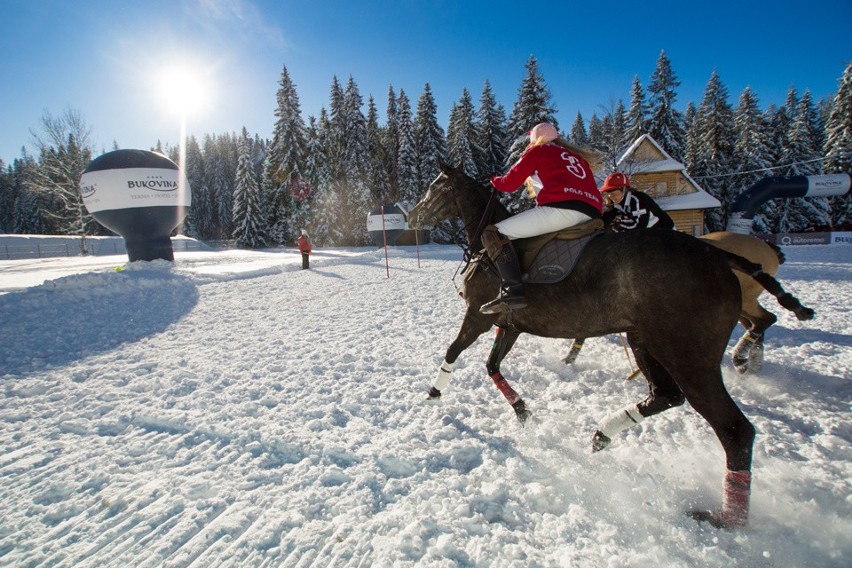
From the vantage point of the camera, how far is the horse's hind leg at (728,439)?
2.44 metres

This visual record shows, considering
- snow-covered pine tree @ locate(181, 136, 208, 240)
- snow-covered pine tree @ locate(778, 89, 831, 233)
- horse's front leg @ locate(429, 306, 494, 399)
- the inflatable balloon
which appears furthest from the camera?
snow-covered pine tree @ locate(181, 136, 208, 240)

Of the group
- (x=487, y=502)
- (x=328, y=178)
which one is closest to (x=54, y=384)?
(x=487, y=502)

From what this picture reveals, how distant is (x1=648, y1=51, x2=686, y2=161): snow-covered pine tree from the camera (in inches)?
1350

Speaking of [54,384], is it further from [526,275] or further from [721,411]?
[721,411]

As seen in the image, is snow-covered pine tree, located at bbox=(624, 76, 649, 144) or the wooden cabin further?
snow-covered pine tree, located at bbox=(624, 76, 649, 144)

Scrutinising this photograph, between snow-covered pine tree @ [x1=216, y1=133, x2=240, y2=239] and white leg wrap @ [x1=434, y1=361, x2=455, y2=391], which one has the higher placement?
snow-covered pine tree @ [x1=216, y1=133, x2=240, y2=239]

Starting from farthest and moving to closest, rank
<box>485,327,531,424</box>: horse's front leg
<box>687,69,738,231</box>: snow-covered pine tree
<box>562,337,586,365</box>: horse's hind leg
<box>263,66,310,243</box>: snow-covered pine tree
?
<box>263,66,310,243</box>: snow-covered pine tree < <box>687,69,738,231</box>: snow-covered pine tree < <box>562,337,586,365</box>: horse's hind leg < <box>485,327,531,424</box>: horse's front leg

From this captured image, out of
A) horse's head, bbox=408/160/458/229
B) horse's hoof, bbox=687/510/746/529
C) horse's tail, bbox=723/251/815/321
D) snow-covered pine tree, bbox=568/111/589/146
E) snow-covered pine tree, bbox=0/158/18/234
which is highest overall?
snow-covered pine tree, bbox=568/111/589/146

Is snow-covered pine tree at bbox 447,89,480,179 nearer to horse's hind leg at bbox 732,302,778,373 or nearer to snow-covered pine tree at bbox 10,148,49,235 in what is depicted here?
horse's hind leg at bbox 732,302,778,373

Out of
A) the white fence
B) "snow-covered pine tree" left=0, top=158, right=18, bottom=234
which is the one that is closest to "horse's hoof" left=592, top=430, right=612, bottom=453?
the white fence

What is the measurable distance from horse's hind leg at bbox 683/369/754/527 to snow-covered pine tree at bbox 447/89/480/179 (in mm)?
35402

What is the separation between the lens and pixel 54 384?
15.8ft

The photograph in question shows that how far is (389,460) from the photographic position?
125 inches

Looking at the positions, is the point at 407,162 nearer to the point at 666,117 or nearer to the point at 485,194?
the point at 666,117
